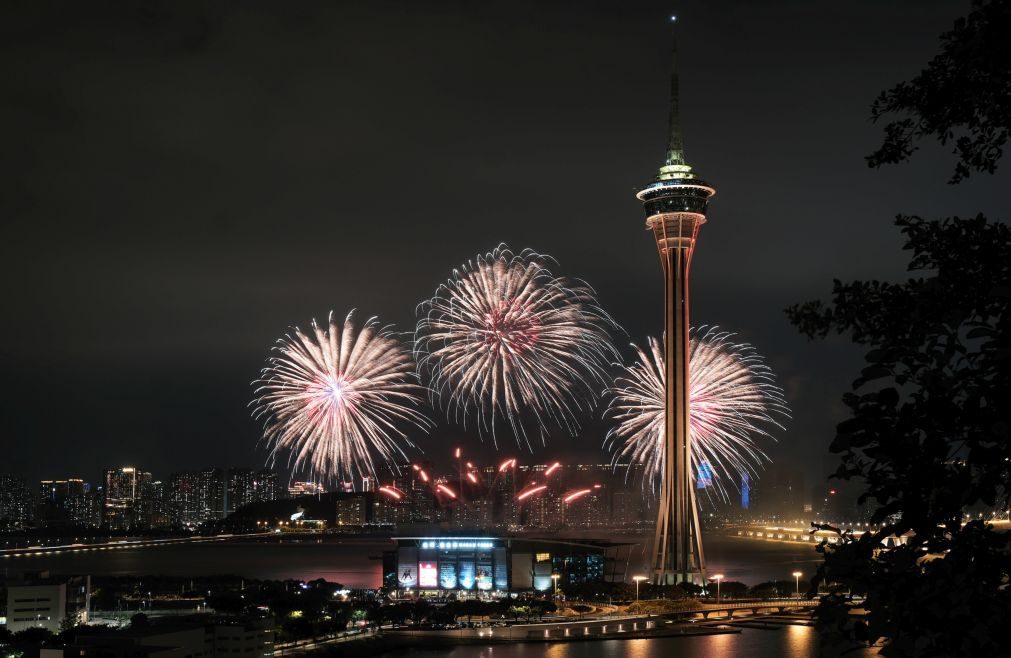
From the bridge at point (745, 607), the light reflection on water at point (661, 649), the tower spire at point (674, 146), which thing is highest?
the tower spire at point (674, 146)

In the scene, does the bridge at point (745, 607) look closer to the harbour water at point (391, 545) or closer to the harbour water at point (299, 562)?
the harbour water at point (391, 545)

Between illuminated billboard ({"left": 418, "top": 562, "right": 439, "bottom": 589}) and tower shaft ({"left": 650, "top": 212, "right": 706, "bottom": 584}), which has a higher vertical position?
tower shaft ({"left": 650, "top": 212, "right": 706, "bottom": 584})

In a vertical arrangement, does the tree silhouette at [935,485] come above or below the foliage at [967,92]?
below

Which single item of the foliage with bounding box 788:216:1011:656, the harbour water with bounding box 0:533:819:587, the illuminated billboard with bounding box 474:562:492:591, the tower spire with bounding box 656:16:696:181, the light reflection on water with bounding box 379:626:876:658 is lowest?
the harbour water with bounding box 0:533:819:587

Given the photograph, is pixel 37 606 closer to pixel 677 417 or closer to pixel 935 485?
pixel 677 417

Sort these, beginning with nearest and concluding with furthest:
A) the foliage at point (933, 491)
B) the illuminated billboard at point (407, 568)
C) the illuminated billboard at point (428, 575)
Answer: the foliage at point (933, 491) < the illuminated billboard at point (428, 575) < the illuminated billboard at point (407, 568)

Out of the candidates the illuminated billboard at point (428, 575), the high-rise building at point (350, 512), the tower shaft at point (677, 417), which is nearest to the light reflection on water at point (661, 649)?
the tower shaft at point (677, 417)

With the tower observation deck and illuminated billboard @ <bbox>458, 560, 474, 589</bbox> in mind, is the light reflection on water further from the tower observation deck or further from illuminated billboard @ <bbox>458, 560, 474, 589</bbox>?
illuminated billboard @ <bbox>458, 560, 474, 589</bbox>

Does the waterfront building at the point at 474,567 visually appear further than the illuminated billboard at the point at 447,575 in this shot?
No

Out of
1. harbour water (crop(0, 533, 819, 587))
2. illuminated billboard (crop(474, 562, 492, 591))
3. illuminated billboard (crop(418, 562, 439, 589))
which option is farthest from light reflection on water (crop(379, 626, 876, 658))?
harbour water (crop(0, 533, 819, 587))

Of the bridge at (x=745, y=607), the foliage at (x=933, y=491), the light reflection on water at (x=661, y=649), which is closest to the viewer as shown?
the foliage at (x=933, y=491)
